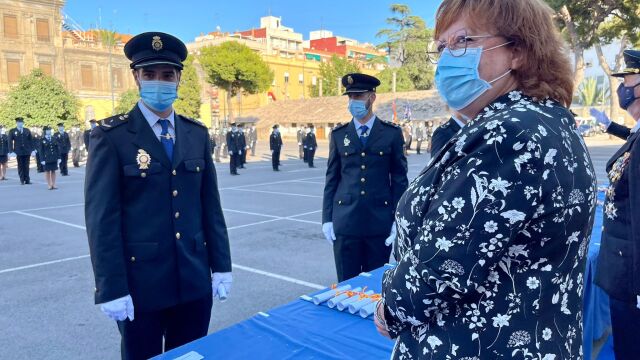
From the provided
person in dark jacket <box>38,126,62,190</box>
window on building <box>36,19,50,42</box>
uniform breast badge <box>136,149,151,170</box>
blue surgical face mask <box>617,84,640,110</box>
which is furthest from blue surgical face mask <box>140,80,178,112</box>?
window on building <box>36,19,50,42</box>

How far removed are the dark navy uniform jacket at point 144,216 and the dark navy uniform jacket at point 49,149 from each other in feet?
41.4

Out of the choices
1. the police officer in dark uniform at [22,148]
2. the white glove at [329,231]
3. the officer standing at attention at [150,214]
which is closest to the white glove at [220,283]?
the officer standing at attention at [150,214]

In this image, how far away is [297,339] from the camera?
235 centimetres

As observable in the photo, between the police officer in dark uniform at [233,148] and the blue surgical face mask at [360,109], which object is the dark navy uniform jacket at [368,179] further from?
the police officer in dark uniform at [233,148]

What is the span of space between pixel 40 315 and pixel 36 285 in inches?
39.8

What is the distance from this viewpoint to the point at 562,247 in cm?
120

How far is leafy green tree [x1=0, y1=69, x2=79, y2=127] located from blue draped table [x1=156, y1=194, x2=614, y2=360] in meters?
31.5

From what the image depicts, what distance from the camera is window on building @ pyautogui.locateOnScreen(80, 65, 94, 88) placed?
45656 millimetres

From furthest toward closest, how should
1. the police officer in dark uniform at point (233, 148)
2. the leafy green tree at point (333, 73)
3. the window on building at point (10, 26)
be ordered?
the leafy green tree at point (333, 73)
the window on building at point (10, 26)
the police officer in dark uniform at point (233, 148)

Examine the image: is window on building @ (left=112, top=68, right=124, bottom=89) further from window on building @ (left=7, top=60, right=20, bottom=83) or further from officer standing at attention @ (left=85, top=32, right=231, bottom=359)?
officer standing at attention @ (left=85, top=32, right=231, bottom=359)

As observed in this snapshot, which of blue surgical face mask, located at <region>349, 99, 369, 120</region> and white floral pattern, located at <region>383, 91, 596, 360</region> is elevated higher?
Result: blue surgical face mask, located at <region>349, 99, 369, 120</region>

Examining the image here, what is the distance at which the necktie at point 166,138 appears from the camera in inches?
98.6

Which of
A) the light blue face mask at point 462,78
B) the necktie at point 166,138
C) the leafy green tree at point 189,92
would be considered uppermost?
the leafy green tree at point 189,92

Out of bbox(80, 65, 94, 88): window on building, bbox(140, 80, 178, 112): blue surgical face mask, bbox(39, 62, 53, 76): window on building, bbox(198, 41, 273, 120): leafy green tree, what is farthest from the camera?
bbox(198, 41, 273, 120): leafy green tree
